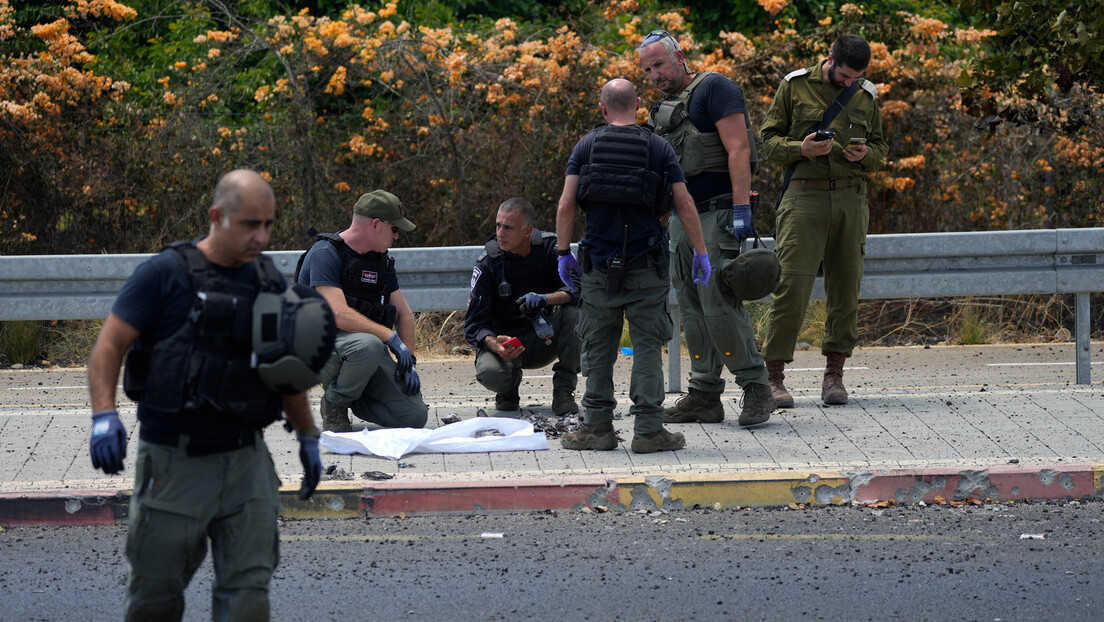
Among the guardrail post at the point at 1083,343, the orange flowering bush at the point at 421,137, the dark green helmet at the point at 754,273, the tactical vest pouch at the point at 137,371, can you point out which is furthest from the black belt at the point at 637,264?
the orange flowering bush at the point at 421,137

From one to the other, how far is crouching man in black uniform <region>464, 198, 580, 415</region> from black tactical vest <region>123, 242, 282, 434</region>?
12.3 feet

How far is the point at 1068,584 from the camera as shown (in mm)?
4875

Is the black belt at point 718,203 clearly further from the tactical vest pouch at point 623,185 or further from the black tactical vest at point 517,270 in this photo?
the black tactical vest at point 517,270

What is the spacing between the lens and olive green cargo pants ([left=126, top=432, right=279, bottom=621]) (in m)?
3.52

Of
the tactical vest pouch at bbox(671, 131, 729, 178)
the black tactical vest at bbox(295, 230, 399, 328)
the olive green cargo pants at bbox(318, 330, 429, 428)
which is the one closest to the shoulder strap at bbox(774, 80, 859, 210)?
the tactical vest pouch at bbox(671, 131, 729, 178)

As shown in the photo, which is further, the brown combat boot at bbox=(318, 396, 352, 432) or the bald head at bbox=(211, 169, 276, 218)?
the brown combat boot at bbox=(318, 396, 352, 432)

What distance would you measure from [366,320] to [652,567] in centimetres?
246

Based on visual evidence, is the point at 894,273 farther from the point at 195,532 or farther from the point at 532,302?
the point at 195,532

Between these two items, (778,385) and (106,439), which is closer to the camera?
(106,439)

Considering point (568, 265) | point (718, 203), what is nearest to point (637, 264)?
point (568, 265)

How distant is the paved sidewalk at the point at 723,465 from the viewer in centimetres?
596

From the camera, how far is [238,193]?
11.5 ft

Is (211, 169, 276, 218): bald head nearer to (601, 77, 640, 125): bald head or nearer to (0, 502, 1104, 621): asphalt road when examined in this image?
(0, 502, 1104, 621): asphalt road

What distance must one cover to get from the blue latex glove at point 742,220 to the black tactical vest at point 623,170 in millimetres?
669
